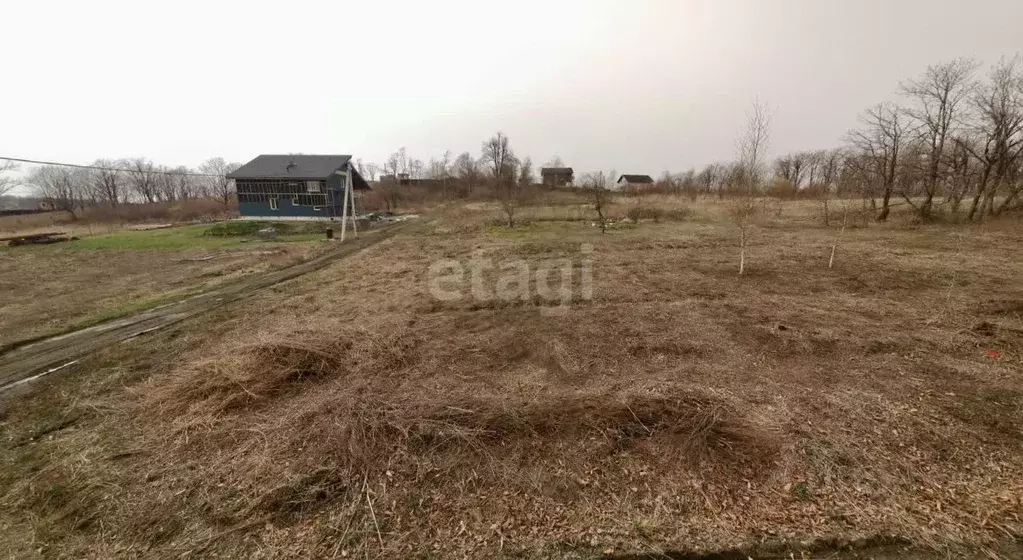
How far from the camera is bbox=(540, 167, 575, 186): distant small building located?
74.7 metres

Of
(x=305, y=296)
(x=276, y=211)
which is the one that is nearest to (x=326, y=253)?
(x=305, y=296)

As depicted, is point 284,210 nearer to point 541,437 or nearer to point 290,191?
point 290,191

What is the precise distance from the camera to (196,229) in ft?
93.6

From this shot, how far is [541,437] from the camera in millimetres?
4254

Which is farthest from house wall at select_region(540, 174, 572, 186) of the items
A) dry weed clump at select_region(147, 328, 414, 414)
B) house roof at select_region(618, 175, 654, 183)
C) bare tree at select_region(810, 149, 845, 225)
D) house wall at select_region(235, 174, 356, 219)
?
dry weed clump at select_region(147, 328, 414, 414)

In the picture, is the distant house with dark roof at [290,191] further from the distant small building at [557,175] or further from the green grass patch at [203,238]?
the distant small building at [557,175]

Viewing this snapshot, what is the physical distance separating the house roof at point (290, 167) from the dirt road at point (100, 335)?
23344mm

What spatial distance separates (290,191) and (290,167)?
2542mm

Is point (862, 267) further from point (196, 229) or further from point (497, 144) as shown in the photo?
point (497, 144)

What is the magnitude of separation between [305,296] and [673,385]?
989 cm

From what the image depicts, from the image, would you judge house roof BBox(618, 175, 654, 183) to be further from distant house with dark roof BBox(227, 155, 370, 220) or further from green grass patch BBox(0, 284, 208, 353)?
green grass patch BBox(0, 284, 208, 353)

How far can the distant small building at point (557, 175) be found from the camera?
245 ft

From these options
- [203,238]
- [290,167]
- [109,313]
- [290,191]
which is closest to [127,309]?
[109,313]

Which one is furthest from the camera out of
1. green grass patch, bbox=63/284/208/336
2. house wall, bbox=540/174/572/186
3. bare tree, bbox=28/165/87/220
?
house wall, bbox=540/174/572/186
